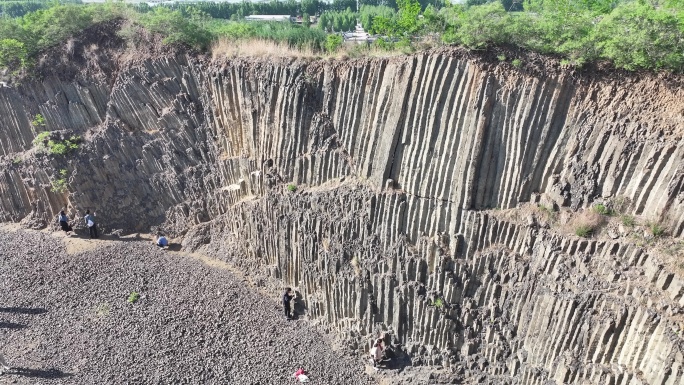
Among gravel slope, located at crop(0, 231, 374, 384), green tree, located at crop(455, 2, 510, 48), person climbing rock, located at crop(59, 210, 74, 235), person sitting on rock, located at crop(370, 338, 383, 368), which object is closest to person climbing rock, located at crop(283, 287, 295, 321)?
gravel slope, located at crop(0, 231, 374, 384)

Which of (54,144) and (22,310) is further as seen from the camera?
(54,144)

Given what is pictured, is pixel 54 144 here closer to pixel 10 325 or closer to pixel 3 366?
pixel 10 325

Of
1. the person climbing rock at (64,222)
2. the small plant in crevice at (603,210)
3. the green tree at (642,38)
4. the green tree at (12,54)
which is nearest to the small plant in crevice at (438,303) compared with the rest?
the small plant in crevice at (603,210)

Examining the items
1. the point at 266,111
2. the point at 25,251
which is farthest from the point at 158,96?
the point at 25,251

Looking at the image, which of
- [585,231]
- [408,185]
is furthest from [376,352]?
[585,231]

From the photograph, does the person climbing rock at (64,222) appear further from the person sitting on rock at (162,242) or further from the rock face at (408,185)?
the person sitting on rock at (162,242)

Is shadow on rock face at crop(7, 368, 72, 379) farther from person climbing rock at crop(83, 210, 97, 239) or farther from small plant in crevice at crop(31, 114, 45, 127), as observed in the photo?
small plant in crevice at crop(31, 114, 45, 127)
